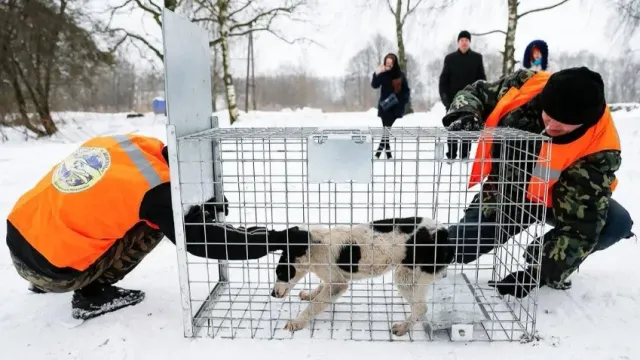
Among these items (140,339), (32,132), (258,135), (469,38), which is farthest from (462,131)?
(32,132)

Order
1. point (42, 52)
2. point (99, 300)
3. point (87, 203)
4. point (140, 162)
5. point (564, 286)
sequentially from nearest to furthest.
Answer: point (87, 203), point (140, 162), point (99, 300), point (564, 286), point (42, 52)

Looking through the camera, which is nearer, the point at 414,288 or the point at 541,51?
the point at 414,288

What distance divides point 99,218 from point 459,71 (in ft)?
19.6

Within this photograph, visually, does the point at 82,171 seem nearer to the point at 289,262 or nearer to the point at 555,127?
the point at 289,262

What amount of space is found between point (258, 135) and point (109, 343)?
119 centimetres

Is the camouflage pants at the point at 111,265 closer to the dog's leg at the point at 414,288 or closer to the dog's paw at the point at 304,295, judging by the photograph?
the dog's paw at the point at 304,295

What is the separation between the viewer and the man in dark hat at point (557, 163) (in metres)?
2.18

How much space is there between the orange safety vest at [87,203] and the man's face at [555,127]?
185cm

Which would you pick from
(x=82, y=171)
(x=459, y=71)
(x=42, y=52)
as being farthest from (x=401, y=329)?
(x=42, y=52)

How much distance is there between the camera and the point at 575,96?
7.02 ft

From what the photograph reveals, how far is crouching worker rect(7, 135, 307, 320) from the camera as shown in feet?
6.96

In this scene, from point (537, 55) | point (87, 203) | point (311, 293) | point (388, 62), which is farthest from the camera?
point (388, 62)

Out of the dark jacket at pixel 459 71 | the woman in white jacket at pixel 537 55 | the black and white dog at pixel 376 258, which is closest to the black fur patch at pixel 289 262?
Result: the black and white dog at pixel 376 258

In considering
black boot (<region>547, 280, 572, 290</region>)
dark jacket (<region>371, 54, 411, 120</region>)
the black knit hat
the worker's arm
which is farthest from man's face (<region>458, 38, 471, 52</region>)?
the black knit hat
